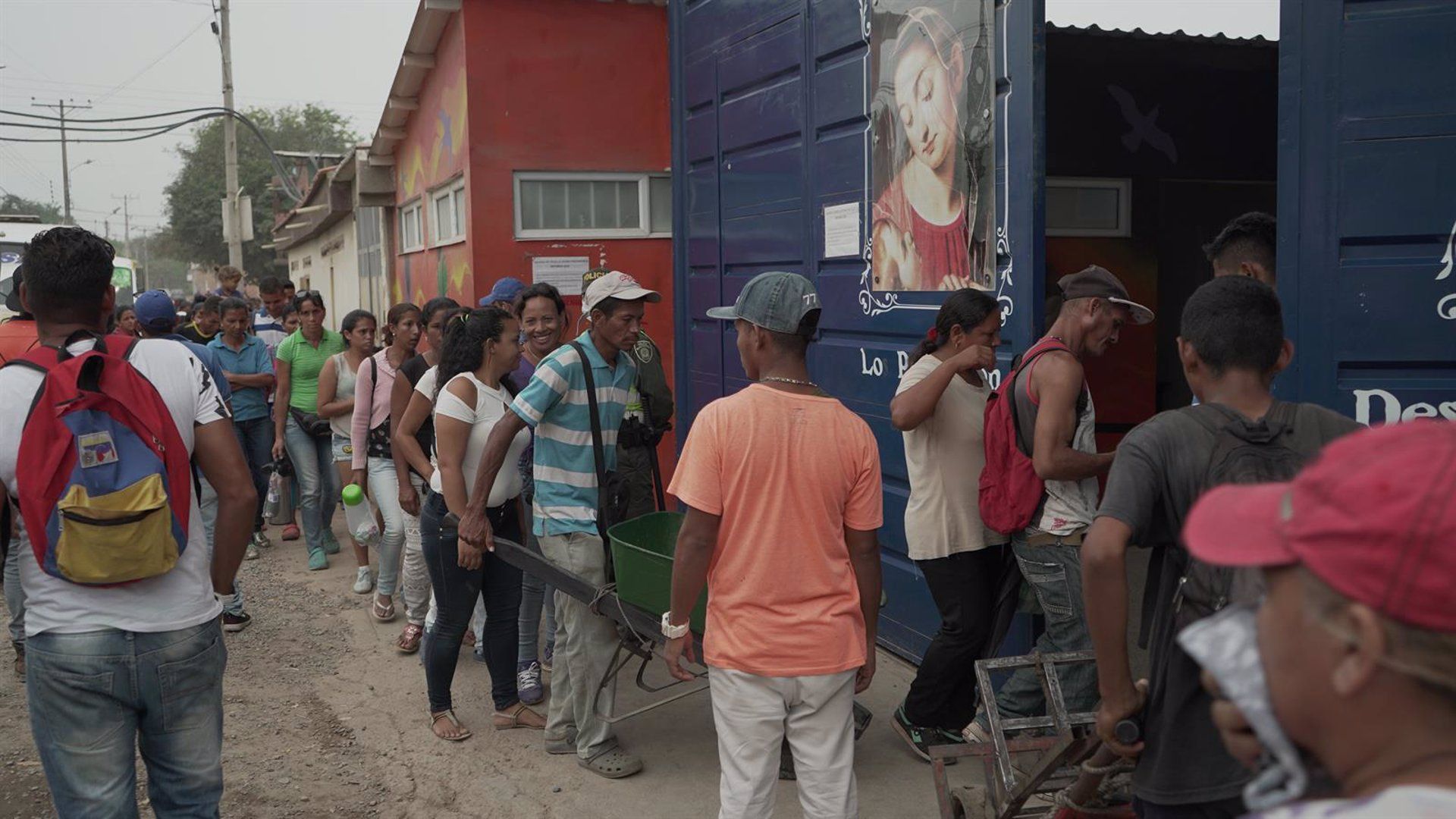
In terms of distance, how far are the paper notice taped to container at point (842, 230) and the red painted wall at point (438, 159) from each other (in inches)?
155

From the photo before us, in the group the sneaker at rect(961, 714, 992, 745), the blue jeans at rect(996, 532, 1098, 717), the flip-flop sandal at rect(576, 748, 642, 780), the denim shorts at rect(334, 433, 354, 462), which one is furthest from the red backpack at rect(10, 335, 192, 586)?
the denim shorts at rect(334, 433, 354, 462)

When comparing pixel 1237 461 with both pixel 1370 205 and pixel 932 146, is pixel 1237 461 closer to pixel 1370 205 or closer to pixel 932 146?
pixel 1370 205

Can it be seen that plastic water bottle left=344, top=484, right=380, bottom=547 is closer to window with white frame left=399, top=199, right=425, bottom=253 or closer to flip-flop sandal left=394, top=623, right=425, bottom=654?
flip-flop sandal left=394, top=623, right=425, bottom=654

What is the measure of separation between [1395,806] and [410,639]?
6.07 meters

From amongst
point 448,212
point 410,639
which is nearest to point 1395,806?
point 410,639

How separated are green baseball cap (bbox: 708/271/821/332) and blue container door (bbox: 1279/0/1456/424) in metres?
1.80

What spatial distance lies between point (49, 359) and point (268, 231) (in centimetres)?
5327

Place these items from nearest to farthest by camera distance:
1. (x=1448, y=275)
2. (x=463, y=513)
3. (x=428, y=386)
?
(x=1448, y=275) < (x=463, y=513) < (x=428, y=386)

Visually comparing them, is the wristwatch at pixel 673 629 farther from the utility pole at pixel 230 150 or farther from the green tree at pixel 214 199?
the green tree at pixel 214 199

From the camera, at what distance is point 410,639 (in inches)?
259

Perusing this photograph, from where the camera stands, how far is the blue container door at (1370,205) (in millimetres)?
3723

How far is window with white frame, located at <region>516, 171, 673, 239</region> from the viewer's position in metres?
9.62

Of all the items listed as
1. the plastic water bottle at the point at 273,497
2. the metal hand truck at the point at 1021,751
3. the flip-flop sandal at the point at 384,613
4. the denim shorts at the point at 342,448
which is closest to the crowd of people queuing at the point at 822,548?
the metal hand truck at the point at 1021,751

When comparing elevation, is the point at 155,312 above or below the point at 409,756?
above
